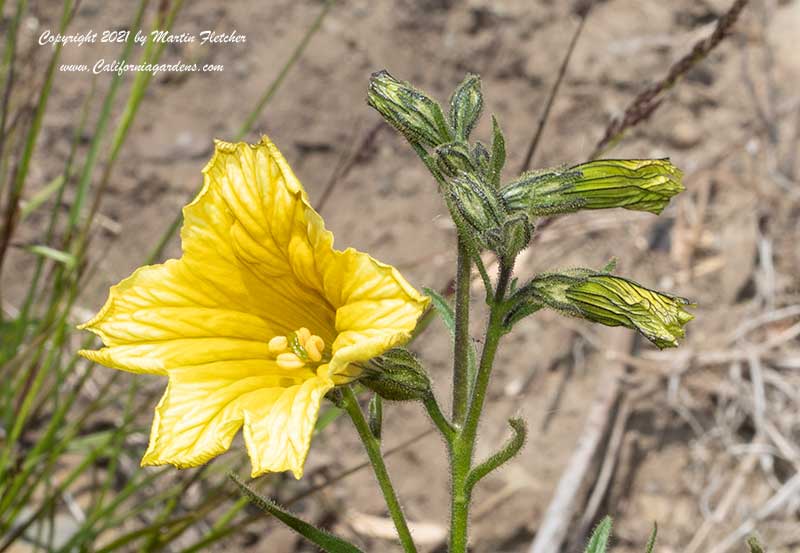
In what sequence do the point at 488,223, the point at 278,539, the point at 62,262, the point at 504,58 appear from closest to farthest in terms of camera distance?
the point at 488,223
the point at 62,262
the point at 278,539
the point at 504,58

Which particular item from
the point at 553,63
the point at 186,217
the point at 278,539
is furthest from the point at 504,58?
the point at 186,217

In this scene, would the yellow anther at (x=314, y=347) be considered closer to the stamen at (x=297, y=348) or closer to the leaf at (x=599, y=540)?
the stamen at (x=297, y=348)

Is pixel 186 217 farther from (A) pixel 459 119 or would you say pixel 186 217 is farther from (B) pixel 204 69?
(B) pixel 204 69

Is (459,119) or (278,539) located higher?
(459,119)

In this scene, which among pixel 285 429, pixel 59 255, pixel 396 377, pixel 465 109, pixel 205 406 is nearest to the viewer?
pixel 285 429

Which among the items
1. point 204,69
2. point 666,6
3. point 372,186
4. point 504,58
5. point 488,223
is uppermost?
point 666,6

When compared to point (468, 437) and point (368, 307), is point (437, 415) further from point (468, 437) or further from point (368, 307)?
point (368, 307)

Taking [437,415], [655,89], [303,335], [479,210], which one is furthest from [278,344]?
[655,89]
